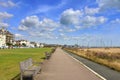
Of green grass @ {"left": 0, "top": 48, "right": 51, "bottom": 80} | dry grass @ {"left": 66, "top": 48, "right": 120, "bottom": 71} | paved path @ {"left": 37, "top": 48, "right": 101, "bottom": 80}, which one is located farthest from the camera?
dry grass @ {"left": 66, "top": 48, "right": 120, "bottom": 71}

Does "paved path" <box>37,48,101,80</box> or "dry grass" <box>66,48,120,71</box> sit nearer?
"paved path" <box>37,48,101,80</box>

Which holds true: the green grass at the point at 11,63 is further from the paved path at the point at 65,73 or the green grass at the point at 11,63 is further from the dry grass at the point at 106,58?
the dry grass at the point at 106,58

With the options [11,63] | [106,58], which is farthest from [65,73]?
[106,58]

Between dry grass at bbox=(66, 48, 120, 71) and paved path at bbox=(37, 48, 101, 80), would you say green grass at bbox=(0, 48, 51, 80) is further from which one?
dry grass at bbox=(66, 48, 120, 71)

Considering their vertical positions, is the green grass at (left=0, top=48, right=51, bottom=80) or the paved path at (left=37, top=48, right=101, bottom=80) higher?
the green grass at (left=0, top=48, right=51, bottom=80)

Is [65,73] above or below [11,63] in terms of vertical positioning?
below

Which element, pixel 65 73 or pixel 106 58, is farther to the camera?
pixel 106 58

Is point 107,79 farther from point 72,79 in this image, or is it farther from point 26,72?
point 26,72

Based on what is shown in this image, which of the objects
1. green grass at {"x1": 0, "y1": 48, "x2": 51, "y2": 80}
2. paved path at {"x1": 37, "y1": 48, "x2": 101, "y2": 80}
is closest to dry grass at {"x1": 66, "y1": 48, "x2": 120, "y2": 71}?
paved path at {"x1": 37, "y1": 48, "x2": 101, "y2": 80}

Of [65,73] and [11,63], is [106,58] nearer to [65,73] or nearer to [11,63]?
[11,63]

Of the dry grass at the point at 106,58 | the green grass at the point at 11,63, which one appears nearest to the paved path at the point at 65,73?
the green grass at the point at 11,63

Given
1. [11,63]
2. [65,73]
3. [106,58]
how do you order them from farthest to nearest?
[106,58]
[11,63]
[65,73]

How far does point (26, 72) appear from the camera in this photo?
13070 mm

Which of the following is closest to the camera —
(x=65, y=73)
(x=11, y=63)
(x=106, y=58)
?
(x=65, y=73)
